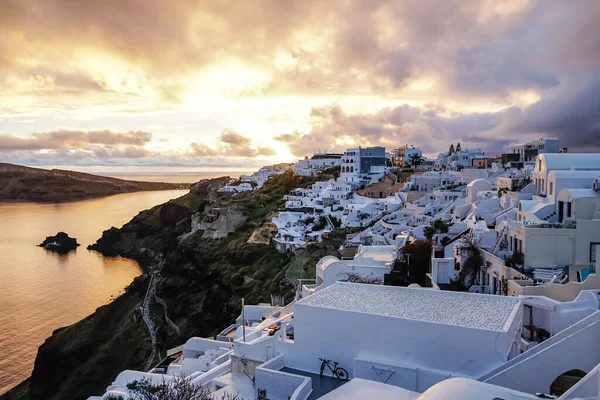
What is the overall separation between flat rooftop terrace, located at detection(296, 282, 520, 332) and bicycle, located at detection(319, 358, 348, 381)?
128 centimetres

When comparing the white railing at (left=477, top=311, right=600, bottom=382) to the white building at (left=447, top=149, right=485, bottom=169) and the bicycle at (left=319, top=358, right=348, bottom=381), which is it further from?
the white building at (left=447, top=149, right=485, bottom=169)

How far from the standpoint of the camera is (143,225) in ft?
217

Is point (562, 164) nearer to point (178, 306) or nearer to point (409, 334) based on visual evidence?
point (409, 334)

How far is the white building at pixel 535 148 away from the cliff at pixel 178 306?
25636mm

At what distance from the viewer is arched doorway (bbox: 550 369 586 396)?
29.4 ft

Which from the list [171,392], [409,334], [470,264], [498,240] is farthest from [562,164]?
[171,392]

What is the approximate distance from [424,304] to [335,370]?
2.74 meters

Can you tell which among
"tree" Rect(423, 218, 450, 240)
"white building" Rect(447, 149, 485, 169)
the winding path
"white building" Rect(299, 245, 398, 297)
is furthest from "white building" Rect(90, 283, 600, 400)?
"white building" Rect(447, 149, 485, 169)

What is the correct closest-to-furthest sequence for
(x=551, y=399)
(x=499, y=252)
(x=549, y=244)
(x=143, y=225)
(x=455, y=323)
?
1. (x=551, y=399)
2. (x=455, y=323)
3. (x=549, y=244)
4. (x=499, y=252)
5. (x=143, y=225)

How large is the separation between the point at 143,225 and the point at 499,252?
5889 cm

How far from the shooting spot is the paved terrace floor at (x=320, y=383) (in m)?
9.84

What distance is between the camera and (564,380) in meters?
9.05

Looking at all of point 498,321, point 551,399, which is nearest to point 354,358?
point 498,321

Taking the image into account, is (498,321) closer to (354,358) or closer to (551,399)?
(551,399)
